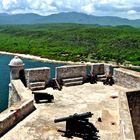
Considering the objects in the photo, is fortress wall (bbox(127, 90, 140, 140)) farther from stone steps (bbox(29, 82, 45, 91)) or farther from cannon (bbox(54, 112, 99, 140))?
stone steps (bbox(29, 82, 45, 91))

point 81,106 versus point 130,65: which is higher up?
point 81,106

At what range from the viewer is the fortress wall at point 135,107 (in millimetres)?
15562

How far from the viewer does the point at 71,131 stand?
495 inches

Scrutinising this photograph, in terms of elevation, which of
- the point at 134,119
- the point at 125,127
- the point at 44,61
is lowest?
the point at 44,61

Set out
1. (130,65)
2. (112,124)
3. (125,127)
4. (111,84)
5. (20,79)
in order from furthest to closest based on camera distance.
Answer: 1. (130,65)
2. (111,84)
3. (20,79)
4. (112,124)
5. (125,127)

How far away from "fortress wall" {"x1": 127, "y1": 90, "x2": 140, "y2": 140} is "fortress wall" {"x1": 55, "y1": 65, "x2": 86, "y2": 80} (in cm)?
539

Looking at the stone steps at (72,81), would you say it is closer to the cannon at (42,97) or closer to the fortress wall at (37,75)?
the fortress wall at (37,75)

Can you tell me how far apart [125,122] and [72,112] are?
11.8 feet

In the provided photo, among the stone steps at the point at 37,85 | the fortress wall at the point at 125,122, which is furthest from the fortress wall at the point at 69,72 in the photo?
the fortress wall at the point at 125,122

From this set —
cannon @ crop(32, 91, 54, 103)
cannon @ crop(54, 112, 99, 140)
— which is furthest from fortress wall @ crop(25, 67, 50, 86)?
cannon @ crop(54, 112, 99, 140)

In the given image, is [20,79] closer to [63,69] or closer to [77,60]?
[63,69]

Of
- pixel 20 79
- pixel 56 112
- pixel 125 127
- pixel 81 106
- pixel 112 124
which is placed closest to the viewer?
pixel 125 127

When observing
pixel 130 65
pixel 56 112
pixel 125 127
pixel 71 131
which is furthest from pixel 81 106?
pixel 130 65

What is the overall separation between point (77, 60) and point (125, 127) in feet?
289
